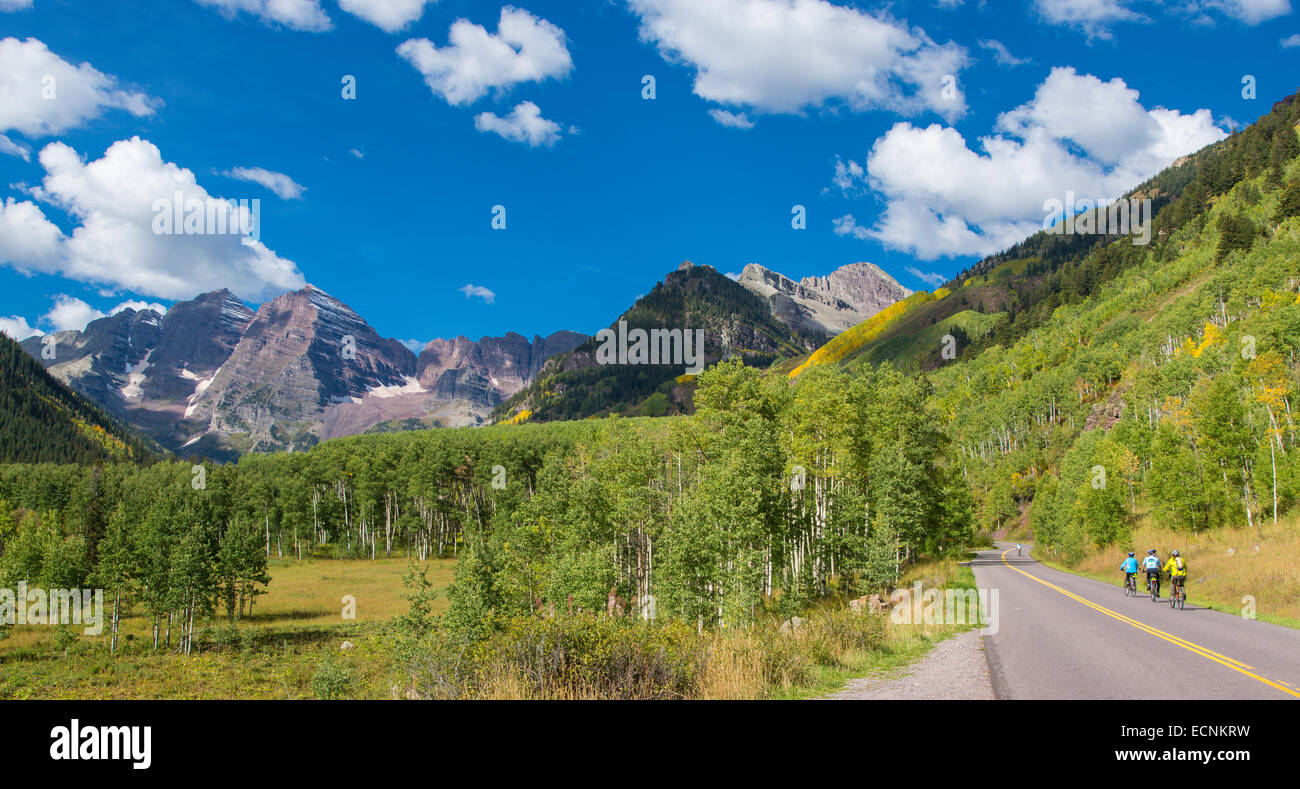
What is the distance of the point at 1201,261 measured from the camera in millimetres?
135000

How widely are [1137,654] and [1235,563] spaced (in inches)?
1020

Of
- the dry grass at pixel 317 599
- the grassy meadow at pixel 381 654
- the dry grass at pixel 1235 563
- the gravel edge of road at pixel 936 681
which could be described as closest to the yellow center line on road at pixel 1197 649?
the dry grass at pixel 1235 563

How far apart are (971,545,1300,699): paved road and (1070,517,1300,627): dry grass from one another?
2.09 meters

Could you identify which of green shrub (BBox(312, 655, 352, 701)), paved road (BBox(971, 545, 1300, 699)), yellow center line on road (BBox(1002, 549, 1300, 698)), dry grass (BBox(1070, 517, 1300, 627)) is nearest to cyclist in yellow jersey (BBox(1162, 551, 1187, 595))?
paved road (BBox(971, 545, 1300, 699))

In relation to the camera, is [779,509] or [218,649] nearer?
[779,509]

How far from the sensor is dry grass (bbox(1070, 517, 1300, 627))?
23641mm

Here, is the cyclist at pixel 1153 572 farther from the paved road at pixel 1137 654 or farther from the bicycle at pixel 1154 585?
the paved road at pixel 1137 654

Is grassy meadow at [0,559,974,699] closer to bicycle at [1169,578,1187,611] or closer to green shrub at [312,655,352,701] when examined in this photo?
→ green shrub at [312,655,352,701]

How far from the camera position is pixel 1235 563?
32.4 meters

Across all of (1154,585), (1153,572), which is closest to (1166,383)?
(1154,585)

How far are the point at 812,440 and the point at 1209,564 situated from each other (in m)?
22.4
